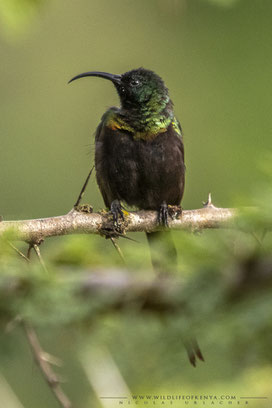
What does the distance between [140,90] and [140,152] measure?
23.7 inches

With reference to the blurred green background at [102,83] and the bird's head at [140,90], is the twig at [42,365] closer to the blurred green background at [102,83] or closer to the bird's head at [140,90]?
the bird's head at [140,90]

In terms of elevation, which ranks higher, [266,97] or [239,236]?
[266,97]

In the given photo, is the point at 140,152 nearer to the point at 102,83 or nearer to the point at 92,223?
the point at 92,223

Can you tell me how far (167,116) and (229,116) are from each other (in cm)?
675

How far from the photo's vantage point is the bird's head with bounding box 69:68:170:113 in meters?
4.42

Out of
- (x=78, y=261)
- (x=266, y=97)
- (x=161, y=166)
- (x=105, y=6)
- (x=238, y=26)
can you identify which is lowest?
(x=78, y=261)

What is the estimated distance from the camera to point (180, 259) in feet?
2.20

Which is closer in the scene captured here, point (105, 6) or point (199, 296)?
point (199, 296)

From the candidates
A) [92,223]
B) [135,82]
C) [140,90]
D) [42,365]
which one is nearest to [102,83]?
[135,82]

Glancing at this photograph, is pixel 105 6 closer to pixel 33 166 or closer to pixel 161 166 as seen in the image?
pixel 33 166

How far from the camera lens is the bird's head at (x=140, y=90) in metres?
4.42

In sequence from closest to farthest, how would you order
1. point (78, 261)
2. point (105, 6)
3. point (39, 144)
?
point (78, 261) → point (39, 144) → point (105, 6)

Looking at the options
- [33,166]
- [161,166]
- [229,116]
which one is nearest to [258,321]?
[161,166]

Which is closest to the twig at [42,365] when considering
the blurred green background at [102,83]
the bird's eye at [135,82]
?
the bird's eye at [135,82]
